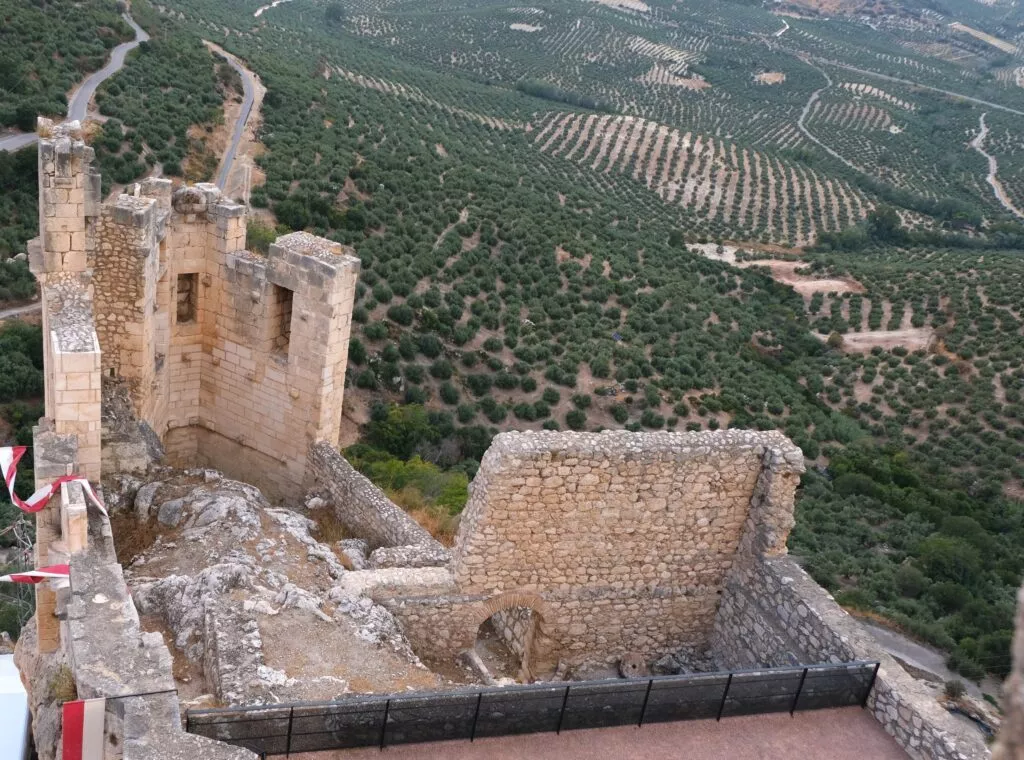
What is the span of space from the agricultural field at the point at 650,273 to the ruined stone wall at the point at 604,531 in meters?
4.75

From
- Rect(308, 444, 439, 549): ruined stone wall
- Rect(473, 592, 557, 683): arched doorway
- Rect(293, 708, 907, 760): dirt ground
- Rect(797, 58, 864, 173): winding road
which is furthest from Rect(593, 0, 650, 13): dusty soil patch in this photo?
Rect(293, 708, 907, 760): dirt ground

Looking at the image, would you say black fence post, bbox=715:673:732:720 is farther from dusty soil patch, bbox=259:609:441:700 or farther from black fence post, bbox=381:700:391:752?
black fence post, bbox=381:700:391:752

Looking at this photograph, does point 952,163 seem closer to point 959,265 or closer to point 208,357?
point 959,265

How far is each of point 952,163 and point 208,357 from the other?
81.8m

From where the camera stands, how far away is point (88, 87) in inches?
1628

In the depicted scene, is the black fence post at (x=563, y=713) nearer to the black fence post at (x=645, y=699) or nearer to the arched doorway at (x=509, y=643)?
the black fence post at (x=645, y=699)

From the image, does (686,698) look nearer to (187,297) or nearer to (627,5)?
(187,297)

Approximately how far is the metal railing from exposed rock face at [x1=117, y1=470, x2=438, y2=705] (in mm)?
775

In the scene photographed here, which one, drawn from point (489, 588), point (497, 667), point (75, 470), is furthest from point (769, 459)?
point (75, 470)

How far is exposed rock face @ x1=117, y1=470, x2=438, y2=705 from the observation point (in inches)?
316

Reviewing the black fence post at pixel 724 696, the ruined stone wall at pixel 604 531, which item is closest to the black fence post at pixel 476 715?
the ruined stone wall at pixel 604 531

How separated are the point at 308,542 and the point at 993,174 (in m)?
83.7

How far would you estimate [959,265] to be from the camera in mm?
49844

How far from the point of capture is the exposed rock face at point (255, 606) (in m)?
8.03
